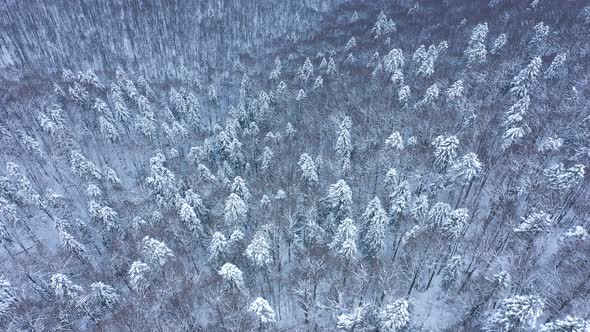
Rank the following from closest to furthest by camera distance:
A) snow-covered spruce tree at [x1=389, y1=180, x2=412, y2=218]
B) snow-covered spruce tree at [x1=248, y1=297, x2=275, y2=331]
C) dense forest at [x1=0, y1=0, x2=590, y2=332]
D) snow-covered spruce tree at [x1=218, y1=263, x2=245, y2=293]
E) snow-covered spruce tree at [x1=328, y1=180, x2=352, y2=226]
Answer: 1. snow-covered spruce tree at [x1=248, y1=297, x2=275, y2=331]
2. snow-covered spruce tree at [x1=218, y1=263, x2=245, y2=293]
3. dense forest at [x1=0, y1=0, x2=590, y2=332]
4. snow-covered spruce tree at [x1=328, y1=180, x2=352, y2=226]
5. snow-covered spruce tree at [x1=389, y1=180, x2=412, y2=218]

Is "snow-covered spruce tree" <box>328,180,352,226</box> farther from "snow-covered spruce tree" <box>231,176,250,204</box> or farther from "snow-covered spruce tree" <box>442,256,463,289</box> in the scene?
"snow-covered spruce tree" <box>442,256,463,289</box>

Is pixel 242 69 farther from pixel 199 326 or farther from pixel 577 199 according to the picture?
pixel 577 199

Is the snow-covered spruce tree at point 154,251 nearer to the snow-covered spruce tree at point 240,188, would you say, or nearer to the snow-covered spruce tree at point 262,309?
the snow-covered spruce tree at point 240,188

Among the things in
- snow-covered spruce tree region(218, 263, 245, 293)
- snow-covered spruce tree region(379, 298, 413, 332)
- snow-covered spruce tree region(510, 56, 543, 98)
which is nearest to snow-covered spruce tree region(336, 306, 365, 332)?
snow-covered spruce tree region(379, 298, 413, 332)

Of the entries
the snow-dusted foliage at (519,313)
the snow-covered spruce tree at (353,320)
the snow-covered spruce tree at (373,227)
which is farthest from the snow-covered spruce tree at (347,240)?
the snow-dusted foliage at (519,313)

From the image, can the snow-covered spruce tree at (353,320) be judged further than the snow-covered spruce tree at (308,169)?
No

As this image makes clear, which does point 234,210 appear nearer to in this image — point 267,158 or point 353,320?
point 267,158

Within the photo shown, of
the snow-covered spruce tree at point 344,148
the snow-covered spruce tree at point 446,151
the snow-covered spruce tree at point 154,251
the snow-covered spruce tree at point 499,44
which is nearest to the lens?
the snow-covered spruce tree at point 154,251

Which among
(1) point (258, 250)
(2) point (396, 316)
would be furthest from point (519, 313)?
(1) point (258, 250)
